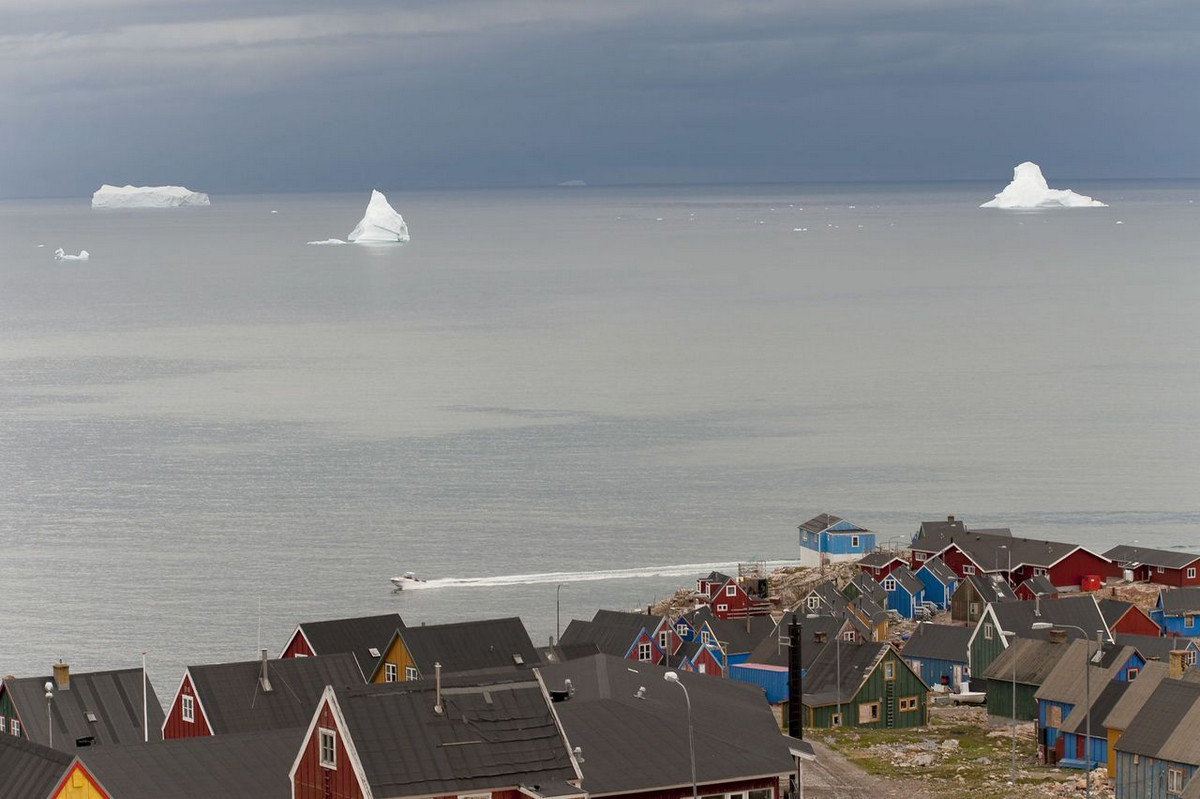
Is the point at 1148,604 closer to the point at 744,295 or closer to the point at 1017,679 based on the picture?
the point at 1017,679

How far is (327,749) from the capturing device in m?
24.1

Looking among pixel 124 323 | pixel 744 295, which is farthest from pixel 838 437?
pixel 744 295

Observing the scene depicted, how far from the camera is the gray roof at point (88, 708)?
34.3 m

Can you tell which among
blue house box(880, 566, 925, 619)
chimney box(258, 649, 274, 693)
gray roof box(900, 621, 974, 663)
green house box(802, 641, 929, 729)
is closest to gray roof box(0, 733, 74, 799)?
chimney box(258, 649, 274, 693)

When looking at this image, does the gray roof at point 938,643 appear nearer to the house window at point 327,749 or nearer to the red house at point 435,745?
the red house at point 435,745

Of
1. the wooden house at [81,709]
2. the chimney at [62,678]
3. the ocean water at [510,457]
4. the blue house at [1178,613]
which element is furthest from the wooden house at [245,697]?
the blue house at [1178,613]

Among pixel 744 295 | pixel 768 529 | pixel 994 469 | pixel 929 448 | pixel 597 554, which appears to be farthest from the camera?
pixel 744 295

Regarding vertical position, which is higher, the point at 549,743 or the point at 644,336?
Result: the point at 644,336

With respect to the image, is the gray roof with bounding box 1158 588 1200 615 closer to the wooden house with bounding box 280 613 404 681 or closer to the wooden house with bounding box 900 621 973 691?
the wooden house with bounding box 900 621 973 691

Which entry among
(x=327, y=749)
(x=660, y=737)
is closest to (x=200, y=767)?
(x=327, y=749)

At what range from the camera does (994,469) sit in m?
88.8

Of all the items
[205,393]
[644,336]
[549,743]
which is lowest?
[549,743]

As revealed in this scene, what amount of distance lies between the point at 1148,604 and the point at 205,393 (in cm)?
7124

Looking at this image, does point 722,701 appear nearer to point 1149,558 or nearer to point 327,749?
point 327,749
